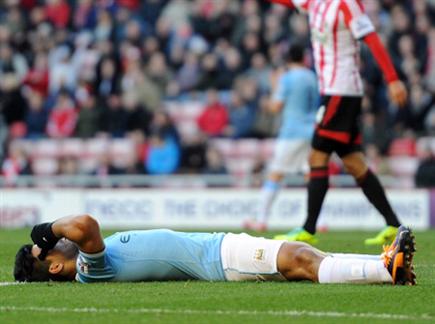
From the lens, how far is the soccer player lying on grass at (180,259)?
27.2 ft

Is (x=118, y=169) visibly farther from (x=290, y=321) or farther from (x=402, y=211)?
(x=290, y=321)

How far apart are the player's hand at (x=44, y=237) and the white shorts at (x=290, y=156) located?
8.54m

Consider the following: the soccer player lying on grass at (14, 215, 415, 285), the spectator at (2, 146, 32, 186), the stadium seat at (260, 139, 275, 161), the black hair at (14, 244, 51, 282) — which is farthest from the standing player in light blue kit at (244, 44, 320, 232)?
the black hair at (14, 244, 51, 282)

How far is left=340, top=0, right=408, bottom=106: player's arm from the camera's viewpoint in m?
11.3

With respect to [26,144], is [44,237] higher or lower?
higher

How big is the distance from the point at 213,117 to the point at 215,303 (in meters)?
15.1

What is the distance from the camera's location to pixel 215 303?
7648mm

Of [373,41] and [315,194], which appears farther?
[315,194]

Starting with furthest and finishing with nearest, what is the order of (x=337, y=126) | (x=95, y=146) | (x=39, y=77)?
(x=39, y=77), (x=95, y=146), (x=337, y=126)

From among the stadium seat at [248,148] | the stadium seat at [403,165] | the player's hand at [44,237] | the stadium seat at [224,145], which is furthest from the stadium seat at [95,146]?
the player's hand at [44,237]

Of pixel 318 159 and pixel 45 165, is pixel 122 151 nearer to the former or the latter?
pixel 45 165

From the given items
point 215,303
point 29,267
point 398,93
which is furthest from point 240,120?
point 215,303

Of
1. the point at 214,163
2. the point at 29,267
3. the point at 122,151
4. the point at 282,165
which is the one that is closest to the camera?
the point at 29,267

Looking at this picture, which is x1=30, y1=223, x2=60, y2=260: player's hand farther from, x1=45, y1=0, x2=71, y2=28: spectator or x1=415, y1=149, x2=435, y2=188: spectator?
x1=45, y1=0, x2=71, y2=28: spectator
